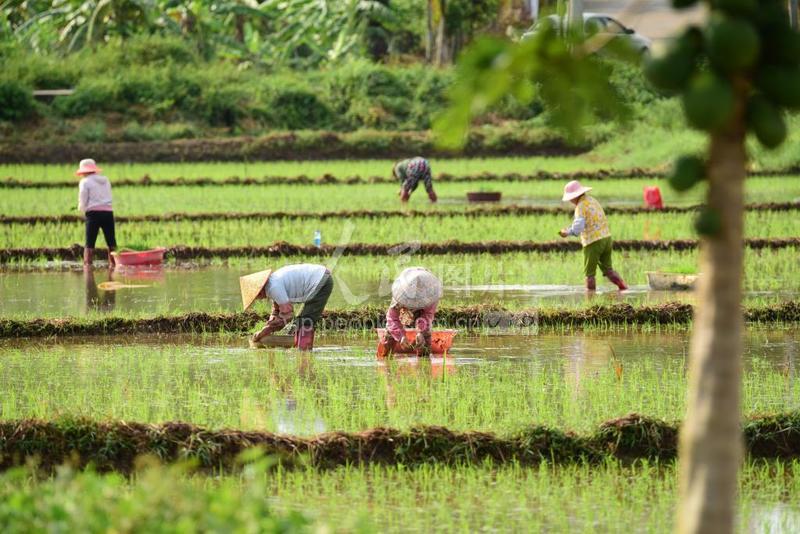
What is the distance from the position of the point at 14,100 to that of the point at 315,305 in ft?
65.4

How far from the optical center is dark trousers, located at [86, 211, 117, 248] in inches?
495

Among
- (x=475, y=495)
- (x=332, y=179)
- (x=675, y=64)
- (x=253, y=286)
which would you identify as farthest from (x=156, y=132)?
(x=675, y=64)

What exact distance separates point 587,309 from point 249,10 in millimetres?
22042

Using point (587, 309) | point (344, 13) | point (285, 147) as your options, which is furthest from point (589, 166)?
point (587, 309)

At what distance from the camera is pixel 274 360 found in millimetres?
8023

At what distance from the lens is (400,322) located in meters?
8.02

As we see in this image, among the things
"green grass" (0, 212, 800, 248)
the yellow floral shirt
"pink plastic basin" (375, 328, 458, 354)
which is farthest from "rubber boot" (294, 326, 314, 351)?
"green grass" (0, 212, 800, 248)

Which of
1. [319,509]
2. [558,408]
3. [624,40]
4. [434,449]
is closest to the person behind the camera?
[624,40]

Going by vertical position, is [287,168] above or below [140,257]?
above

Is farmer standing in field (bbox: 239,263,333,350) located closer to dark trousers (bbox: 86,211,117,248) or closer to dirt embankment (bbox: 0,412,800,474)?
dirt embankment (bbox: 0,412,800,474)

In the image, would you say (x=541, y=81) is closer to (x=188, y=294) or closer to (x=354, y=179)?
(x=188, y=294)

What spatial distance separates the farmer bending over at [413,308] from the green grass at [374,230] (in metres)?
5.60

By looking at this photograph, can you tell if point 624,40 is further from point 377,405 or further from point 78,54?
point 78,54

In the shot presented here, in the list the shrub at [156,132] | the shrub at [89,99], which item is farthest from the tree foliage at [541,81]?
the shrub at [89,99]
